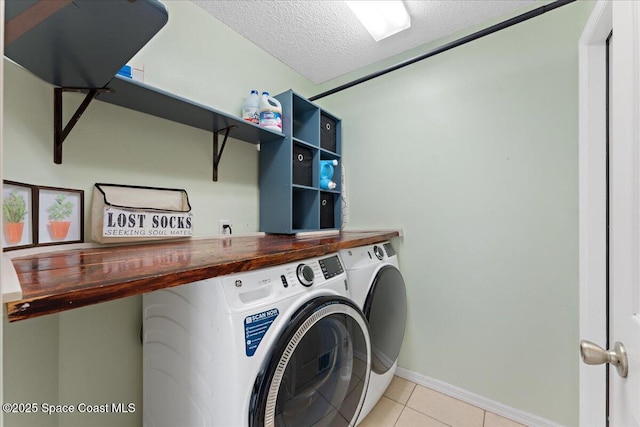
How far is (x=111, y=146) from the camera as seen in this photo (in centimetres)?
113

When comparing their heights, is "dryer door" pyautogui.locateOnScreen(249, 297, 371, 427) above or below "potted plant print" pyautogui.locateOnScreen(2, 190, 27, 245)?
below

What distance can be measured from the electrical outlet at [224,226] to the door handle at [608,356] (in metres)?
1.54

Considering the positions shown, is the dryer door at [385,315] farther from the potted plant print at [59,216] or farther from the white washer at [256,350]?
the potted plant print at [59,216]

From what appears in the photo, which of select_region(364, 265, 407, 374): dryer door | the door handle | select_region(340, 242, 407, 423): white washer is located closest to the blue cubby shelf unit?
select_region(340, 242, 407, 423): white washer

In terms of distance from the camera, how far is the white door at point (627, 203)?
0.50 m

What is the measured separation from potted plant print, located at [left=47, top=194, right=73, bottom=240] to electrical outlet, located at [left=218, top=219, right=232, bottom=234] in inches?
26.0

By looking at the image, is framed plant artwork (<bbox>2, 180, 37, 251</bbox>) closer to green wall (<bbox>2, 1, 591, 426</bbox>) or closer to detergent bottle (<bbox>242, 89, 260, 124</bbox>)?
green wall (<bbox>2, 1, 591, 426</bbox>)

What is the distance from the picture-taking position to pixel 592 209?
116cm

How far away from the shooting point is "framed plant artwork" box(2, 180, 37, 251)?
0.78 metres

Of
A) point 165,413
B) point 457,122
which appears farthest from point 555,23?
point 165,413

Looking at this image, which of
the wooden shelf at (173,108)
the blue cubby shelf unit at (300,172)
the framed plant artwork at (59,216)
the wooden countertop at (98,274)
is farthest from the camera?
the blue cubby shelf unit at (300,172)

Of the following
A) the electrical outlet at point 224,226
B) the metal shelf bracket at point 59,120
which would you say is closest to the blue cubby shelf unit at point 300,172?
the electrical outlet at point 224,226

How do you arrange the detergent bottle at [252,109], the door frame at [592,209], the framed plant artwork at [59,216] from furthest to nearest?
the detergent bottle at [252,109], the door frame at [592,209], the framed plant artwork at [59,216]

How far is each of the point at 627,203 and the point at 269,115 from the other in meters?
1.53
